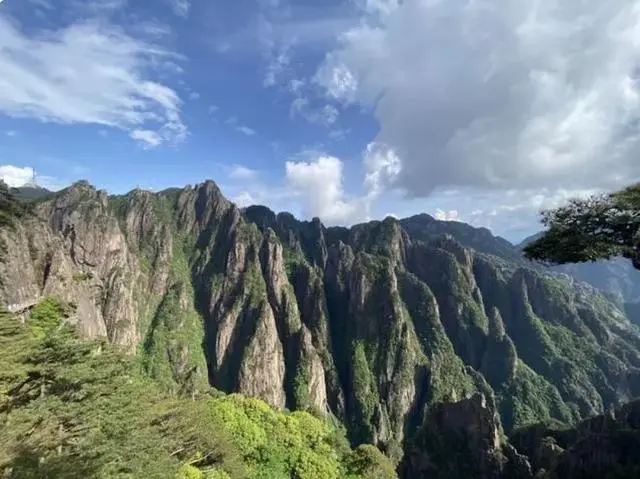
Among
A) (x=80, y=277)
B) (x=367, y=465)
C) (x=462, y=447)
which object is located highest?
(x=80, y=277)

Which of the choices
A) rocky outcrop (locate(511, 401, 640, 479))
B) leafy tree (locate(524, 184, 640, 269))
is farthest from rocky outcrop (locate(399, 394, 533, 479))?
leafy tree (locate(524, 184, 640, 269))

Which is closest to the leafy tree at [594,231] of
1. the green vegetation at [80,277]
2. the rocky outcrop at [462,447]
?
the rocky outcrop at [462,447]

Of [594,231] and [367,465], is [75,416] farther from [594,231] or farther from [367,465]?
[367,465]

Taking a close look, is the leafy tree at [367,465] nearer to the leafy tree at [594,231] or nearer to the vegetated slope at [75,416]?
the vegetated slope at [75,416]

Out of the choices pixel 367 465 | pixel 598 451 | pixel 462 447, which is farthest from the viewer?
pixel 462 447

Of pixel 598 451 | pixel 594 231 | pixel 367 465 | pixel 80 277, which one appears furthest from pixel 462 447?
pixel 594 231

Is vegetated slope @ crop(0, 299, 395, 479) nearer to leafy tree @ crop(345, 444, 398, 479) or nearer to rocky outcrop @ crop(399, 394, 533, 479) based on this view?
leafy tree @ crop(345, 444, 398, 479)

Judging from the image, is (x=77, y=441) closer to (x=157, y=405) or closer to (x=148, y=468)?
(x=148, y=468)

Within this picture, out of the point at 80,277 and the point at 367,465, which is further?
the point at 80,277

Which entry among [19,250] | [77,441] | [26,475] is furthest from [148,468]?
[19,250]
